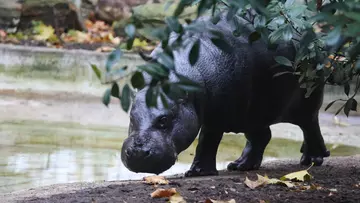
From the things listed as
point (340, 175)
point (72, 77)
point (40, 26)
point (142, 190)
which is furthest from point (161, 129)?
point (40, 26)

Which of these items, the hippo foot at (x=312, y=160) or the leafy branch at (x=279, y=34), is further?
the hippo foot at (x=312, y=160)

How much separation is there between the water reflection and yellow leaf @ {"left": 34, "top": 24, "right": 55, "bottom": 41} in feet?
12.0

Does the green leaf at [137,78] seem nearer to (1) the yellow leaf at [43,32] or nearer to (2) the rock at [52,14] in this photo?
(1) the yellow leaf at [43,32]

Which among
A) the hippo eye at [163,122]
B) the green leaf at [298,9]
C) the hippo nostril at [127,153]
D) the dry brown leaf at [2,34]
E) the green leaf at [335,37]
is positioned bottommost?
the dry brown leaf at [2,34]

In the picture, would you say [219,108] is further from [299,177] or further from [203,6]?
[203,6]

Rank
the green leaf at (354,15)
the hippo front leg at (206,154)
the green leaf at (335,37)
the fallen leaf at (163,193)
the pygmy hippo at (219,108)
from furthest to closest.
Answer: the hippo front leg at (206,154)
the pygmy hippo at (219,108)
the fallen leaf at (163,193)
the green leaf at (335,37)
the green leaf at (354,15)

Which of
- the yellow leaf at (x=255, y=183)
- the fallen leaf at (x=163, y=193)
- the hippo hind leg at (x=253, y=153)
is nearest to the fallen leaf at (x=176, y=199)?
the fallen leaf at (x=163, y=193)

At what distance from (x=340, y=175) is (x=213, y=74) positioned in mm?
951

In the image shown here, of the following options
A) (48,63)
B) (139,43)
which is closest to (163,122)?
(48,63)

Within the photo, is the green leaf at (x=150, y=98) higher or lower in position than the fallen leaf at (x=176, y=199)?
higher

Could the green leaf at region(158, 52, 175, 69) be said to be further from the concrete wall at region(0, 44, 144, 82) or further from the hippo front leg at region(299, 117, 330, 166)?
the concrete wall at region(0, 44, 144, 82)

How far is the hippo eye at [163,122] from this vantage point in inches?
142

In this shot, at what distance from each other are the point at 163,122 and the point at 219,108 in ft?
1.34

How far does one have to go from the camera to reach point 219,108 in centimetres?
391
